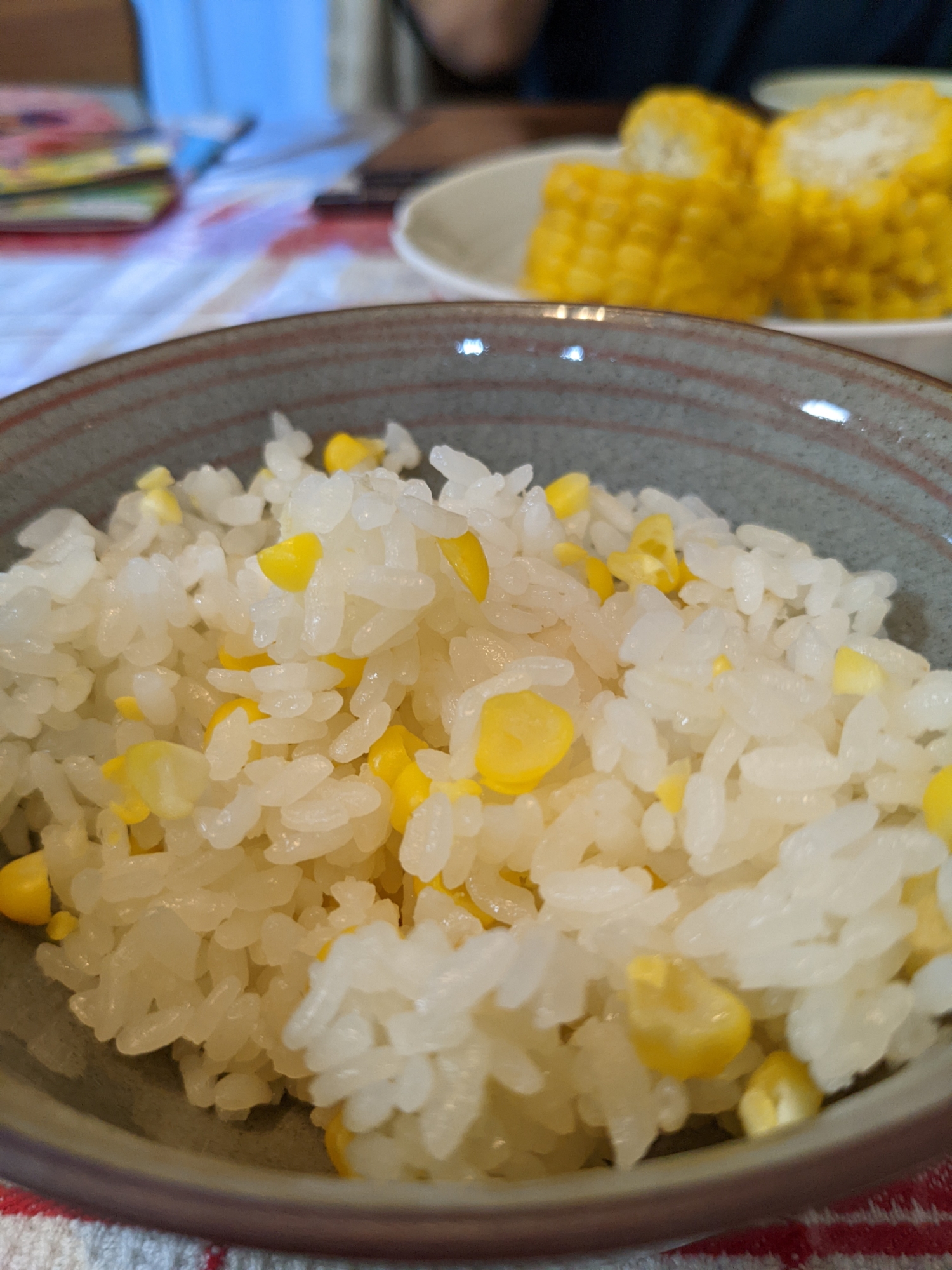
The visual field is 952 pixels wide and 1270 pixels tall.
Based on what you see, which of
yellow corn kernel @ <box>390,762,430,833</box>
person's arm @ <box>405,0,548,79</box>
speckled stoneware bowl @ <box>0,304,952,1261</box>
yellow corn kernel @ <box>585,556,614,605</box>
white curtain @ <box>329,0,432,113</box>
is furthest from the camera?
white curtain @ <box>329,0,432,113</box>

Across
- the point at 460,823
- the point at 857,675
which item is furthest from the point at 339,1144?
the point at 857,675

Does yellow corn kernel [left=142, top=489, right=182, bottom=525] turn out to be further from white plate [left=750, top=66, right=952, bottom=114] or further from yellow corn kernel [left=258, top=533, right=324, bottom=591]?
white plate [left=750, top=66, right=952, bottom=114]

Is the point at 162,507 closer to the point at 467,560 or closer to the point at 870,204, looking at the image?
the point at 467,560

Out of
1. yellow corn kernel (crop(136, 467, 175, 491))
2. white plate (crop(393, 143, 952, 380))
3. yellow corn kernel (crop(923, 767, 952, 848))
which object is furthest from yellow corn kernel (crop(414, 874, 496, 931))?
white plate (crop(393, 143, 952, 380))

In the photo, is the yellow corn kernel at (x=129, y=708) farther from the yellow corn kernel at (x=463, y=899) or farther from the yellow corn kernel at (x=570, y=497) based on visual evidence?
the yellow corn kernel at (x=570, y=497)

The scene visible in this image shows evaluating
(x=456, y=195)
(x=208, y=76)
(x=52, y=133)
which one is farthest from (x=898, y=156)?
(x=208, y=76)

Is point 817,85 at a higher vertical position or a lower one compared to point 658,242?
higher
